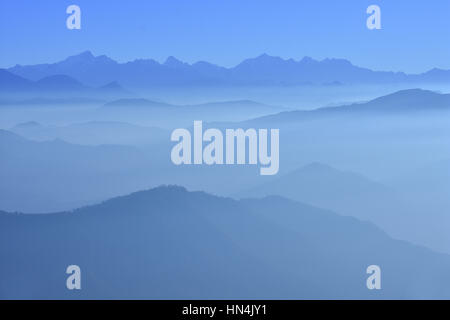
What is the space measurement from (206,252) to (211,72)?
0.72m

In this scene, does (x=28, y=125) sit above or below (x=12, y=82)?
below

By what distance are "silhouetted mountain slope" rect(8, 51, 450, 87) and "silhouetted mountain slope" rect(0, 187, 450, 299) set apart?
1.51 ft

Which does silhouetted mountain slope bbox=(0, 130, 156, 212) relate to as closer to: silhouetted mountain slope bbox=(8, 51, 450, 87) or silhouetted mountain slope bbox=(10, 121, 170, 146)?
silhouetted mountain slope bbox=(10, 121, 170, 146)

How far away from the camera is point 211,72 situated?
2510 mm

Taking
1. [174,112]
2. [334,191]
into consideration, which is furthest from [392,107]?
[174,112]

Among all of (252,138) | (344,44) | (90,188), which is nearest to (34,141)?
(90,188)

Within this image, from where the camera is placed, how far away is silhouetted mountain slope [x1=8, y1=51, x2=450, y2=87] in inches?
97.9

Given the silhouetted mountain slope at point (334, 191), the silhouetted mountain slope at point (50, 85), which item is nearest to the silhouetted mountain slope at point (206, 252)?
the silhouetted mountain slope at point (334, 191)

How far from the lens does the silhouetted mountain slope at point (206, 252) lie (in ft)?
8.05

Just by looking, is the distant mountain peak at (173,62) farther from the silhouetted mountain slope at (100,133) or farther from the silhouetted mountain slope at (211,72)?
the silhouetted mountain slope at (100,133)

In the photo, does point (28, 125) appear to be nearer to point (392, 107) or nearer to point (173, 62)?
point (173, 62)

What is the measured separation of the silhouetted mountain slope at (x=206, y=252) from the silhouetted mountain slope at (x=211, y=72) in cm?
46
